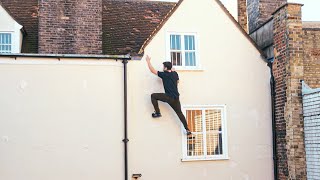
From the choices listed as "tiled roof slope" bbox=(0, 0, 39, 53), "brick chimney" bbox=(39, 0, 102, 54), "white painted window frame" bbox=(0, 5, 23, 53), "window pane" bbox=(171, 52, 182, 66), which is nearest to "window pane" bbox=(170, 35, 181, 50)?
"window pane" bbox=(171, 52, 182, 66)

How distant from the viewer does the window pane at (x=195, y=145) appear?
43.0 ft

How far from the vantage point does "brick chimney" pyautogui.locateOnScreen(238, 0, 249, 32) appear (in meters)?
17.3

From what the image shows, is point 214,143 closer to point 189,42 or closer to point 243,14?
point 189,42

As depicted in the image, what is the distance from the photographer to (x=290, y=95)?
12.9m

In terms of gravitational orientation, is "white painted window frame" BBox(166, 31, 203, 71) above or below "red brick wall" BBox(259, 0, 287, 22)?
below

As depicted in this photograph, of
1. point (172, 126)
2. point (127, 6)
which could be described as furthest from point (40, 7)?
point (172, 126)

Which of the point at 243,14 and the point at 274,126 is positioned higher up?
the point at 243,14

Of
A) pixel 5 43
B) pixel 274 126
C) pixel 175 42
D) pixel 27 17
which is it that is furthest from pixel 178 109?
pixel 27 17

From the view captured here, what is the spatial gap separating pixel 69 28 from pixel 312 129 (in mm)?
7344

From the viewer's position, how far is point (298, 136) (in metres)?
12.7

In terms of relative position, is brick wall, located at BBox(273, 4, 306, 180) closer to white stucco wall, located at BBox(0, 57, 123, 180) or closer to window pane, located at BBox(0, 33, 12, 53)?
white stucco wall, located at BBox(0, 57, 123, 180)

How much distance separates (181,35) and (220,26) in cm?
121

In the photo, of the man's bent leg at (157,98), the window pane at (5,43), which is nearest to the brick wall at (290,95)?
the man's bent leg at (157,98)

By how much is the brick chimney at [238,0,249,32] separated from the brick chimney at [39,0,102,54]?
5.68 meters
